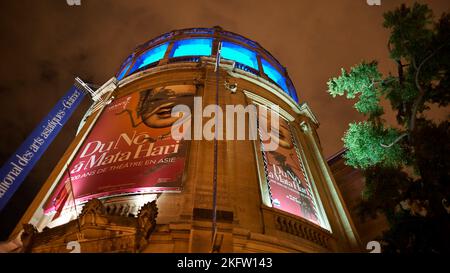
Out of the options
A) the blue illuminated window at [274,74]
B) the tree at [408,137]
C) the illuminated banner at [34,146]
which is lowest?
the tree at [408,137]

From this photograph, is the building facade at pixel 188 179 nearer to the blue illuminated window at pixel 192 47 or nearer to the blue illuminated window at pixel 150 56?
the blue illuminated window at pixel 192 47

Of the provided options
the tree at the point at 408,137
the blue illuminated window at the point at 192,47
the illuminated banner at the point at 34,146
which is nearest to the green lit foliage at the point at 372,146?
the tree at the point at 408,137

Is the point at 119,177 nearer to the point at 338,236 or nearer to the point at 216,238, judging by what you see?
the point at 216,238

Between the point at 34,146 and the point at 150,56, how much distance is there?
1062 cm

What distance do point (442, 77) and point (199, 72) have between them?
41.5ft

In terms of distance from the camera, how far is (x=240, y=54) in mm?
25469

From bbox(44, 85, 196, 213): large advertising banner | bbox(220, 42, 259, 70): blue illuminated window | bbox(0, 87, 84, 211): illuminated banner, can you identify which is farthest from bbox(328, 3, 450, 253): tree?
bbox(0, 87, 84, 211): illuminated banner

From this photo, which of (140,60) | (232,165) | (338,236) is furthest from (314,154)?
(140,60)

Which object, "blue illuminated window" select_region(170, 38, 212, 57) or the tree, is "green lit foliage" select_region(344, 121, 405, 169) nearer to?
the tree

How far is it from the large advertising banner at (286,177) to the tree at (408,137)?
3.50 metres

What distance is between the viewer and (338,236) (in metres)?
15.6

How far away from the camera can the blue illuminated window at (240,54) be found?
81.3 ft
